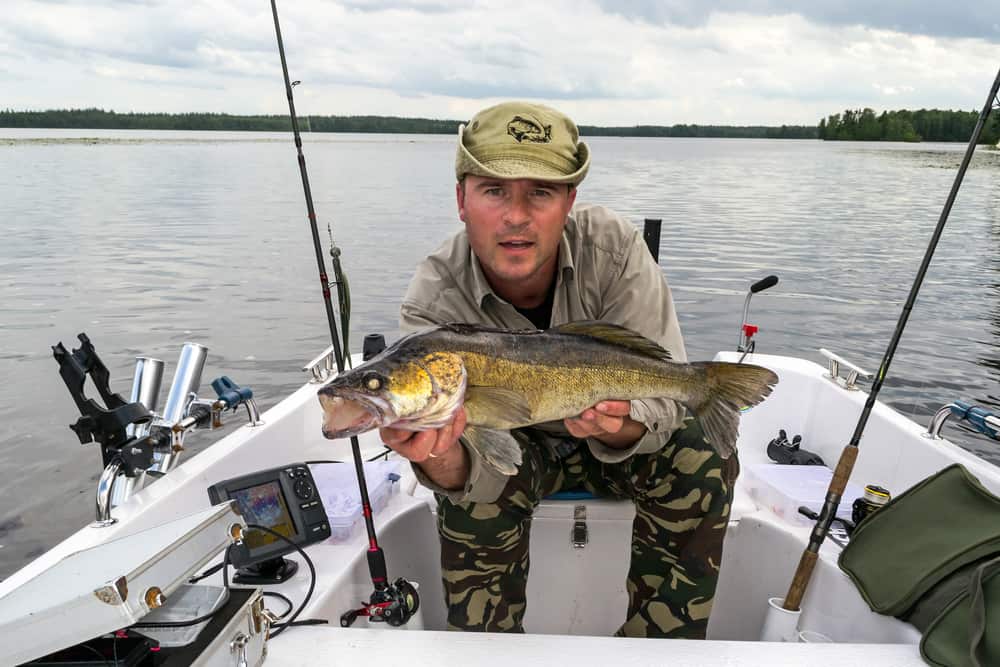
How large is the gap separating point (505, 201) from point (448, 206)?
22.6 m

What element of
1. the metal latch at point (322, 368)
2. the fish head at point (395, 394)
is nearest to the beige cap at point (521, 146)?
the fish head at point (395, 394)

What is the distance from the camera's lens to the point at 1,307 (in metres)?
12.0

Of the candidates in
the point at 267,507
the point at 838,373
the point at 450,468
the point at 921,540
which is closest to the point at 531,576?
the point at 450,468

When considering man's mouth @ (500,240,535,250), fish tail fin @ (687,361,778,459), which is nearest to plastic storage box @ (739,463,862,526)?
fish tail fin @ (687,361,778,459)

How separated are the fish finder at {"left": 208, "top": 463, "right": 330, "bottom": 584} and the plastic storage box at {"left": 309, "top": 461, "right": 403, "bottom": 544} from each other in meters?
0.20

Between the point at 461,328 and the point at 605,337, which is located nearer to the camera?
the point at 461,328

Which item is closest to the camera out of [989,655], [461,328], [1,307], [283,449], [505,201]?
[989,655]

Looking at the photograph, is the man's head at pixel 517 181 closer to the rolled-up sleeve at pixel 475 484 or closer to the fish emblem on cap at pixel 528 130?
the fish emblem on cap at pixel 528 130

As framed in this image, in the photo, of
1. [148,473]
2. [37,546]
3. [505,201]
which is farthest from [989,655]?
[37,546]

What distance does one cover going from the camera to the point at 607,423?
2480mm

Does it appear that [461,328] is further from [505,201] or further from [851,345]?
[851,345]

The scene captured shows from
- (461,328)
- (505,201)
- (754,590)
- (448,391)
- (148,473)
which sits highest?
(505,201)

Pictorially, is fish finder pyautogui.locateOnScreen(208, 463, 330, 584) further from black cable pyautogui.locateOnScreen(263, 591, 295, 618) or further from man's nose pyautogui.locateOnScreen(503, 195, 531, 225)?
man's nose pyautogui.locateOnScreen(503, 195, 531, 225)

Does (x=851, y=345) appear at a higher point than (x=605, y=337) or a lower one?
lower
